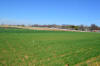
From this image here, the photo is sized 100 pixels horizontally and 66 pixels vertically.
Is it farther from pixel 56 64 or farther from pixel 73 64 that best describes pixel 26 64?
pixel 73 64

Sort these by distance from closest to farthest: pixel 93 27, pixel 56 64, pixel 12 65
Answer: pixel 12 65 → pixel 56 64 → pixel 93 27

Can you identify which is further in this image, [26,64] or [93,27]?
[93,27]


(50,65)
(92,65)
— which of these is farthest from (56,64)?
(92,65)

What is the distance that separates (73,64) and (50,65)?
1686 mm

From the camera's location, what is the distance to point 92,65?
8.05 m

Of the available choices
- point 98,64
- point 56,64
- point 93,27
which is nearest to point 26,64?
point 56,64

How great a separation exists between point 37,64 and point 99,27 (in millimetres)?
171799

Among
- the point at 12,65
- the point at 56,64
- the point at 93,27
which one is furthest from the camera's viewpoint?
the point at 93,27

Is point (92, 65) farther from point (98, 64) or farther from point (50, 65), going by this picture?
point (50, 65)

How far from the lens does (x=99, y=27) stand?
537 feet

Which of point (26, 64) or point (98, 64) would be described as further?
point (98, 64)

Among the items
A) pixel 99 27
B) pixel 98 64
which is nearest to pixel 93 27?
pixel 99 27

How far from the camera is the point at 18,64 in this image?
25.3 feet

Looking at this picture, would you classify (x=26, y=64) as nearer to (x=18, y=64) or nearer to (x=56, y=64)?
(x=18, y=64)
